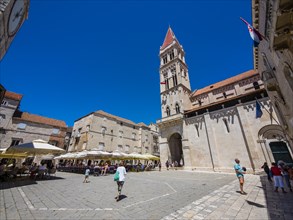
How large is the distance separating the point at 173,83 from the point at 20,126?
29513 millimetres

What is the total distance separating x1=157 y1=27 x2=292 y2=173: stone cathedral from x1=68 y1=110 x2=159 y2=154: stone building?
12771 mm

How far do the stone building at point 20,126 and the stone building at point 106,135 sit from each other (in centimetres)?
382

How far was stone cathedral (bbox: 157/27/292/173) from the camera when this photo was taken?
15312 millimetres

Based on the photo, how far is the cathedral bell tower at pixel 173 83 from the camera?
1005 inches

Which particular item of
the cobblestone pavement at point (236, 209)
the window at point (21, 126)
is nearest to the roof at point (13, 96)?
the window at point (21, 126)

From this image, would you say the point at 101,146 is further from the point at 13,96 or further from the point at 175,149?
the point at 13,96

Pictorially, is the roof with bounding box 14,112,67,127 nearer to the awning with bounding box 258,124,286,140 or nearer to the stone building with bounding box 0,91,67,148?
the stone building with bounding box 0,91,67,148

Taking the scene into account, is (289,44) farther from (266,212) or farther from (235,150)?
(235,150)

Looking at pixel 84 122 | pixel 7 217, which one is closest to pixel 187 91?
pixel 84 122

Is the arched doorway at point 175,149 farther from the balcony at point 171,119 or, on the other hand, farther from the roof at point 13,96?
the roof at point 13,96

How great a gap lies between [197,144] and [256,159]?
7235 millimetres

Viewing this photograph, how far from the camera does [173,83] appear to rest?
27.8m

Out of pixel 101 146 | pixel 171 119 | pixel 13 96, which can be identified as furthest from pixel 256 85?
pixel 13 96

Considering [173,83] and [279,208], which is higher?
[173,83]
